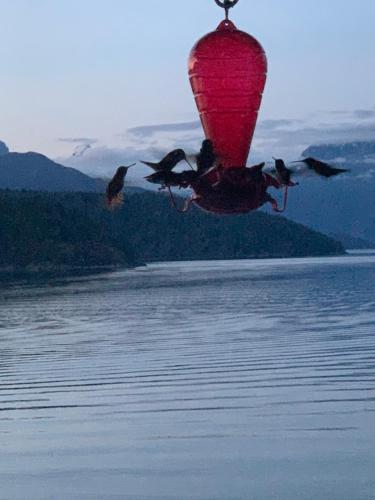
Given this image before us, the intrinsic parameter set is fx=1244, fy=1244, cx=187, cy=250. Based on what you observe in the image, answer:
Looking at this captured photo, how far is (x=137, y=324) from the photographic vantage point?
269 ft

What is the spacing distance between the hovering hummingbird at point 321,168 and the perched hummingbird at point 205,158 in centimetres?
29

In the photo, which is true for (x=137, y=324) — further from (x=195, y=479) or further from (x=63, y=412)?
(x=195, y=479)

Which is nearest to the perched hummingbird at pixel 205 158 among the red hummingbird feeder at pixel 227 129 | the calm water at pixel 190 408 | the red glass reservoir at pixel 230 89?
the red hummingbird feeder at pixel 227 129

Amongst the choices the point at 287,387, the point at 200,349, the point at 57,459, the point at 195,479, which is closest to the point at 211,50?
the point at 195,479

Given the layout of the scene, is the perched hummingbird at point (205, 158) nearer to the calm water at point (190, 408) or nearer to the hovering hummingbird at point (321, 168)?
the hovering hummingbird at point (321, 168)

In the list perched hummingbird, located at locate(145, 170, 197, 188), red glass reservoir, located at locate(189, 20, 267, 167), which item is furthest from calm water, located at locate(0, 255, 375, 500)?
perched hummingbird, located at locate(145, 170, 197, 188)

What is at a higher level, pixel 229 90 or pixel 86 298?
pixel 229 90

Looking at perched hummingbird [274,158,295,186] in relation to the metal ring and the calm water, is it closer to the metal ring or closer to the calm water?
the metal ring

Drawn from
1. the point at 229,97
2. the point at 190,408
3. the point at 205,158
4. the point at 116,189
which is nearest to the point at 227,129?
the point at 229,97

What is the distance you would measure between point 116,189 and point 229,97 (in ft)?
1.76

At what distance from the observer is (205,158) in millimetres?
4023

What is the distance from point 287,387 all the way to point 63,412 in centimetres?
904

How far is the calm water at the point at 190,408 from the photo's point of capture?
28547mm

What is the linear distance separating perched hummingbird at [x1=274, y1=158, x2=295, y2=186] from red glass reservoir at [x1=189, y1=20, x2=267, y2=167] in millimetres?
216
